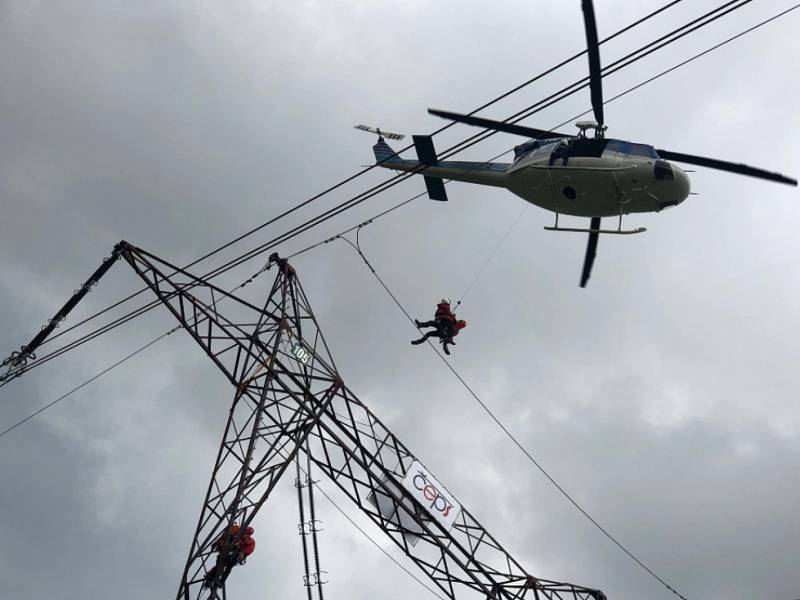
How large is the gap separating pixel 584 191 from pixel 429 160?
3.85 m

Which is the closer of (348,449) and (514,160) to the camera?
(348,449)

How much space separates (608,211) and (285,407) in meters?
8.70

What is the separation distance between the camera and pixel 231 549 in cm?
2109

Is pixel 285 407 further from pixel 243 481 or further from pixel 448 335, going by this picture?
pixel 448 335

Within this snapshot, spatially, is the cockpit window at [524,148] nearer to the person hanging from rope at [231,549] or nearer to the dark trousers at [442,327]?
the dark trousers at [442,327]

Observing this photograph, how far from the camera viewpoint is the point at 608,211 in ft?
76.4

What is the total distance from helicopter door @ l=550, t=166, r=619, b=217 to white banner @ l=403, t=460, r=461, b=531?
7.01m

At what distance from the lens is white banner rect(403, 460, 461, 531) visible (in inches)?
919

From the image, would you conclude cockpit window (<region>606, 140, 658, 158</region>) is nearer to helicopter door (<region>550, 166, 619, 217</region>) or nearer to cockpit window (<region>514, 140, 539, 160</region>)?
helicopter door (<region>550, 166, 619, 217</region>)

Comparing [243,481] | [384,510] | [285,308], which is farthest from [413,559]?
[285,308]

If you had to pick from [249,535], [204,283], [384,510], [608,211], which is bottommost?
[249,535]

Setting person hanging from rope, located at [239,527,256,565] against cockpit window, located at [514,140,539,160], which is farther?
cockpit window, located at [514,140,539,160]

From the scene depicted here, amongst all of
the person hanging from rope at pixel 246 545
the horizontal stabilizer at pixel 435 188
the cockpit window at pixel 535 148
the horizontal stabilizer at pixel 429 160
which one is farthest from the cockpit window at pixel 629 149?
the person hanging from rope at pixel 246 545

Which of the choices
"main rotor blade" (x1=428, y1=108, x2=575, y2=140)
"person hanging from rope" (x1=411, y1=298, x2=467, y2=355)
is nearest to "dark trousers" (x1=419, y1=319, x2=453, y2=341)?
"person hanging from rope" (x1=411, y1=298, x2=467, y2=355)
